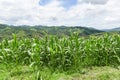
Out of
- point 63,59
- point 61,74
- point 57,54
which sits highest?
point 57,54

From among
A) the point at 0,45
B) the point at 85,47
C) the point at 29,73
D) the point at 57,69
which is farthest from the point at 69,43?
the point at 0,45

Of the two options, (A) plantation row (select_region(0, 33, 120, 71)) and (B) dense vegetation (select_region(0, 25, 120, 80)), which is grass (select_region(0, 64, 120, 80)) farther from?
(A) plantation row (select_region(0, 33, 120, 71))

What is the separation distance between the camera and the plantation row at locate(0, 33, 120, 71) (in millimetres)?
7965

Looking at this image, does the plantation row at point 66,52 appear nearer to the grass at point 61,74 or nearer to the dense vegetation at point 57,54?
the dense vegetation at point 57,54

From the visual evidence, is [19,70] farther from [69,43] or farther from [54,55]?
[69,43]

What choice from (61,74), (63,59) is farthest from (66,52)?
(61,74)

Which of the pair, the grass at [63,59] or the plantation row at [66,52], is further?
the plantation row at [66,52]

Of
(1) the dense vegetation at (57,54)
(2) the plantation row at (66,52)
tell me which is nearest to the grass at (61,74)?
(1) the dense vegetation at (57,54)

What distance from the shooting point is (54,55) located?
7.96 meters

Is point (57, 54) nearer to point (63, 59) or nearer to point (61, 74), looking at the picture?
point (63, 59)

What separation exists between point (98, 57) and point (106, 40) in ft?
2.68

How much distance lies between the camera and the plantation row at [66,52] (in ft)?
26.1

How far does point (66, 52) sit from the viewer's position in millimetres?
8047

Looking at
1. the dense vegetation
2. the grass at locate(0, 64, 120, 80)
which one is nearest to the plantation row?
the dense vegetation
